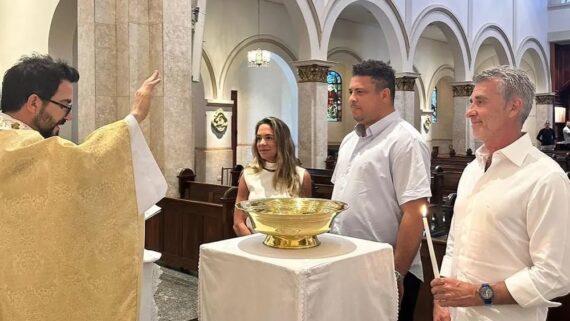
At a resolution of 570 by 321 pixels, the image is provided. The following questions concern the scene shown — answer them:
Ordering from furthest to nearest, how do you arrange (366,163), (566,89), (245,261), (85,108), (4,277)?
1. (566,89)
2. (85,108)
3. (366,163)
4. (4,277)
5. (245,261)

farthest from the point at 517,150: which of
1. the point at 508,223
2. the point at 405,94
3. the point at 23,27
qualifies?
the point at 405,94

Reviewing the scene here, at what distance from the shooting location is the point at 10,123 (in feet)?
7.88

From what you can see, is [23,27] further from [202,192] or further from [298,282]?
[298,282]

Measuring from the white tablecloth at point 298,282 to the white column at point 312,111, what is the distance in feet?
34.0

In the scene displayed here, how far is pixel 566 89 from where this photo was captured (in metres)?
23.5

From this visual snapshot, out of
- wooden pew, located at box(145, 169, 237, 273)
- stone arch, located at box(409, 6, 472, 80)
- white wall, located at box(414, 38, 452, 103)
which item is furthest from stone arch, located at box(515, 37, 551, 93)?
wooden pew, located at box(145, 169, 237, 273)

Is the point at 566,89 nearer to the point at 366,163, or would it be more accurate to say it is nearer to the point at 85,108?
the point at 85,108

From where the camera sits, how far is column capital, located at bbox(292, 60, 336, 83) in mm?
12508

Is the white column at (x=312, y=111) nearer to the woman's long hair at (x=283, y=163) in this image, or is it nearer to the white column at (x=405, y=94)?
the white column at (x=405, y=94)

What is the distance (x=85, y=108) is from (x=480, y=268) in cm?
630

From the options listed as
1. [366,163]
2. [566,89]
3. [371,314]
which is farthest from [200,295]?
[566,89]

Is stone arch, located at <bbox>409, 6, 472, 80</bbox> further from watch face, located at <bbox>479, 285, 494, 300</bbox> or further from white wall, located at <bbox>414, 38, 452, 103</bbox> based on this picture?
watch face, located at <bbox>479, 285, 494, 300</bbox>

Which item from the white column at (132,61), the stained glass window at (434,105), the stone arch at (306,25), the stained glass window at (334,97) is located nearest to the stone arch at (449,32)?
the stained glass window at (334,97)

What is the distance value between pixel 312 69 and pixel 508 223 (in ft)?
35.1
